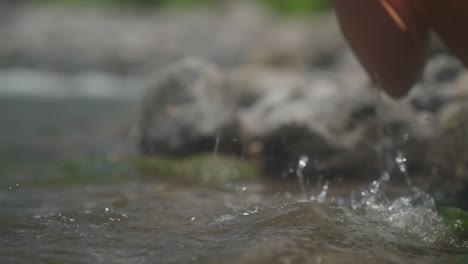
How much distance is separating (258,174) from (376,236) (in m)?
1.69

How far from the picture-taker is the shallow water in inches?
70.1

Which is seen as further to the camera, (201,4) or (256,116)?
(201,4)

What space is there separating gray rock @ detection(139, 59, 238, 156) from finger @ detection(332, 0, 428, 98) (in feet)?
5.03

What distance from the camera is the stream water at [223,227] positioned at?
1.79 metres

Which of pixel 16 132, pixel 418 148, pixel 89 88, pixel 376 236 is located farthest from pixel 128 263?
pixel 89 88

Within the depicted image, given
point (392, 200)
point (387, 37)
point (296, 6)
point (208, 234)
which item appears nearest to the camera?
point (208, 234)

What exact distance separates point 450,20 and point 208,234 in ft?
3.69

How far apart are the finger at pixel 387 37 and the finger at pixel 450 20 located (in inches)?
2.0

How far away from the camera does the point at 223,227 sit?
2117 millimetres

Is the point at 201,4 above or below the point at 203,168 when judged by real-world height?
above

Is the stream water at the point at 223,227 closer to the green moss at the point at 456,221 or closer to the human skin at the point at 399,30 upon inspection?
the green moss at the point at 456,221

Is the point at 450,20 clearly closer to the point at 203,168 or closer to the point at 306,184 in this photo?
the point at 306,184

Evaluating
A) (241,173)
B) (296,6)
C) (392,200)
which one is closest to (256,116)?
(241,173)

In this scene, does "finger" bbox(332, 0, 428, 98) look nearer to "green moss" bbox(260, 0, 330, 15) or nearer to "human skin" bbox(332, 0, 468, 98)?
"human skin" bbox(332, 0, 468, 98)
